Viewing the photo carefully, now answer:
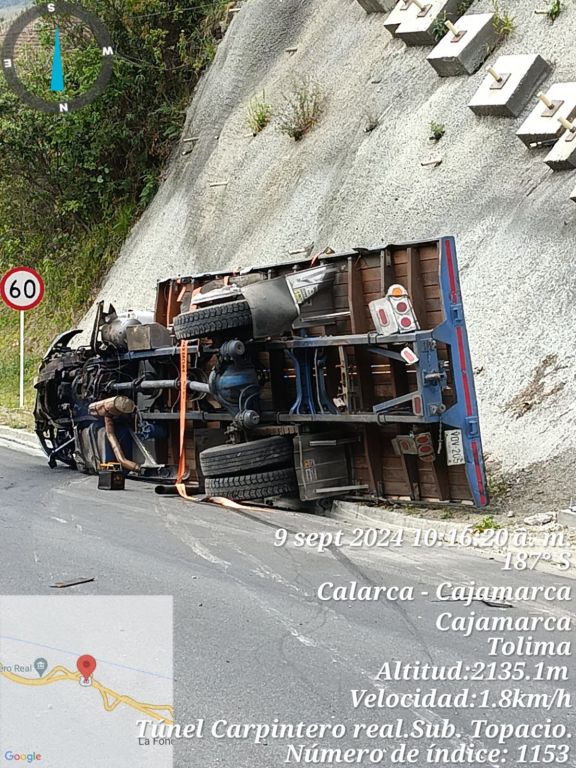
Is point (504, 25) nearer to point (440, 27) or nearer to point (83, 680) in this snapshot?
point (440, 27)

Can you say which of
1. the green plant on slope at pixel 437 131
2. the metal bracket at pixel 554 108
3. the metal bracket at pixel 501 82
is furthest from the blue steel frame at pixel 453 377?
the green plant on slope at pixel 437 131

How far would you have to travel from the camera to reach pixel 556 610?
675cm

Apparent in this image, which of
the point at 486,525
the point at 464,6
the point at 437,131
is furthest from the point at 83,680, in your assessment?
the point at 464,6

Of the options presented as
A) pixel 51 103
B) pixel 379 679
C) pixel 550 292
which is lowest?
pixel 379 679

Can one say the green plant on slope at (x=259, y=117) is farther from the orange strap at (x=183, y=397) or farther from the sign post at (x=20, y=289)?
the orange strap at (x=183, y=397)

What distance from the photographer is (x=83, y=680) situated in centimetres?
584

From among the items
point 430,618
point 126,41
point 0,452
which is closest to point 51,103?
point 126,41

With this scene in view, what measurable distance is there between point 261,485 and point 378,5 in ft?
44.7

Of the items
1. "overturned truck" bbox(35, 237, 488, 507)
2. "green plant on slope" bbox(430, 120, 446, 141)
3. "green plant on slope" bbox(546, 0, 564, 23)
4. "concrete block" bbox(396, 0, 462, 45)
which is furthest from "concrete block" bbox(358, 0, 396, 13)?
"overturned truck" bbox(35, 237, 488, 507)

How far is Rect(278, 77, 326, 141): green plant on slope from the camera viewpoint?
21.2m

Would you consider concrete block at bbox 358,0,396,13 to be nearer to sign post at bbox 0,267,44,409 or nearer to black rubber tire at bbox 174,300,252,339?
sign post at bbox 0,267,44,409

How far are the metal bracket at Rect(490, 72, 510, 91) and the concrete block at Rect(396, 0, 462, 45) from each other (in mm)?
2727

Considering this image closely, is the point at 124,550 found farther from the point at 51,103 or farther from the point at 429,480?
the point at 51,103

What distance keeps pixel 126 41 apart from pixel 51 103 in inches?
91.4
